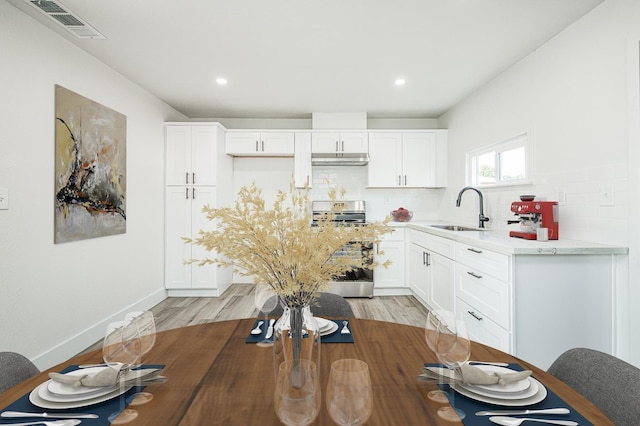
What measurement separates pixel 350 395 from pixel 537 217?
8.09 feet

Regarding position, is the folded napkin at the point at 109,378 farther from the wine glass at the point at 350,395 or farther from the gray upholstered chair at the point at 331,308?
the gray upholstered chair at the point at 331,308

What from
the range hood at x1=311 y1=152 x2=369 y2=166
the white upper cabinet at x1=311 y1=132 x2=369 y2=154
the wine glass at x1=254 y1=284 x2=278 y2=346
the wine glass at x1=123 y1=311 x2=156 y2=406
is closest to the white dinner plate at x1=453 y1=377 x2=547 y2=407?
the wine glass at x1=254 y1=284 x2=278 y2=346

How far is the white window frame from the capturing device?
2949 mm

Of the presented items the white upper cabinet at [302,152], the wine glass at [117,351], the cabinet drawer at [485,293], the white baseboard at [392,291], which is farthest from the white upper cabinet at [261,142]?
the wine glass at [117,351]

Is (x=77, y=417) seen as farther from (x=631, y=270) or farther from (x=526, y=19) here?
(x=526, y=19)

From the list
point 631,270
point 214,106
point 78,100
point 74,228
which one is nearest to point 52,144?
point 78,100

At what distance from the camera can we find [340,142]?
4691mm

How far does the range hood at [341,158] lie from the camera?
463 centimetres

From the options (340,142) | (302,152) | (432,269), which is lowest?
(432,269)

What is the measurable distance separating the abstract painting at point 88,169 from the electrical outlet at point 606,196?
3.92 metres

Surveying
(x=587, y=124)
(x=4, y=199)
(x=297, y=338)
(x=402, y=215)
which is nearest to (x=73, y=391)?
(x=297, y=338)

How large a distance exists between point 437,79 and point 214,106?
284 cm

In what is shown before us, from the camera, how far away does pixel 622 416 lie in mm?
815

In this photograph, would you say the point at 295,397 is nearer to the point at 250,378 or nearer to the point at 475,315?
the point at 250,378
